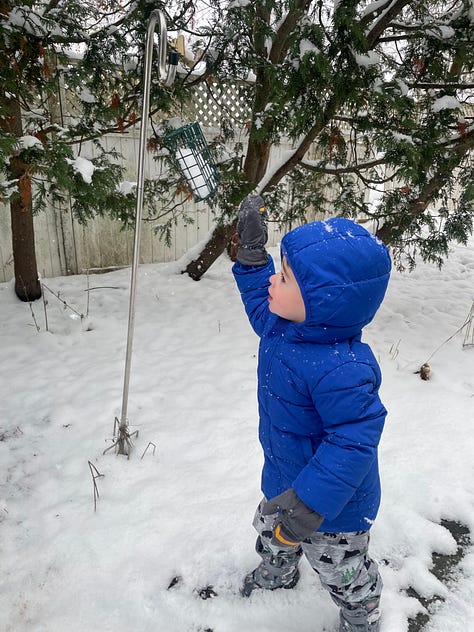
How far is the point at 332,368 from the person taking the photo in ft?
3.76

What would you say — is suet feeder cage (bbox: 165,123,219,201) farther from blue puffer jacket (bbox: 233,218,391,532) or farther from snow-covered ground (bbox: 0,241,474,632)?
blue puffer jacket (bbox: 233,218,391,532)

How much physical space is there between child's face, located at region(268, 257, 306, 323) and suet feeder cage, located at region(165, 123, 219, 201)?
9.53 ft

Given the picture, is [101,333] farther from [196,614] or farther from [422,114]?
[422,114]

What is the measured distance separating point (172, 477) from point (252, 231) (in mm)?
1430

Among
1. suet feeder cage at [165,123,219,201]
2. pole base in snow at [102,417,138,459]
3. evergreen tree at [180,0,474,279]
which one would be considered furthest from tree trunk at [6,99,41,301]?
pole base in snow at [102,417,138,459]

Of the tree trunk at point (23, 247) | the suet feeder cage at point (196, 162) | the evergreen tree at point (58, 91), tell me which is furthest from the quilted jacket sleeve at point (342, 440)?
the tree trunk at point (23, 247)

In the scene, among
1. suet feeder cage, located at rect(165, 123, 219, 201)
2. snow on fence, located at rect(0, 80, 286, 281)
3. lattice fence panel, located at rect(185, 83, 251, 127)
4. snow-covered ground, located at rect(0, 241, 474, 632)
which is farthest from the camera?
lattice fence panel, located at rect(185, 83, 251, 127)

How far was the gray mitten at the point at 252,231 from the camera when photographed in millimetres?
1458

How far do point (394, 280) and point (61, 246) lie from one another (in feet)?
14.0

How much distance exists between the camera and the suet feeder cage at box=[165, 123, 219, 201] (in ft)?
12.5

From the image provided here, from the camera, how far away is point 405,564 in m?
1.83

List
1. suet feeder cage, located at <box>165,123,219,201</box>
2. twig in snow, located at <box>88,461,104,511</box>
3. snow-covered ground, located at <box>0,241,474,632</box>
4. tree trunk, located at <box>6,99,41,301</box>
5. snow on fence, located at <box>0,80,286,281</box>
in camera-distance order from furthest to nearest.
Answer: snow on fence, located at <box>0,80,286,281</box>
suet feeder cage, located at <box>165,123,219,201</box>
tree trunk, located at <box>6,99,41,301</box>
twig in snow, located at <box>88,461,104,511</box>
snow-covered ground, located at <box>0,241,474,632</box>

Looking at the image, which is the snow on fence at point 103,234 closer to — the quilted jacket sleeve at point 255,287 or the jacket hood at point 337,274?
the quilted jacket sleeve at point 255,287

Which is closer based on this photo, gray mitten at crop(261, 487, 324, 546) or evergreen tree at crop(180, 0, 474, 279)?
gray mitten at crop(261, 487, 324, 546)
